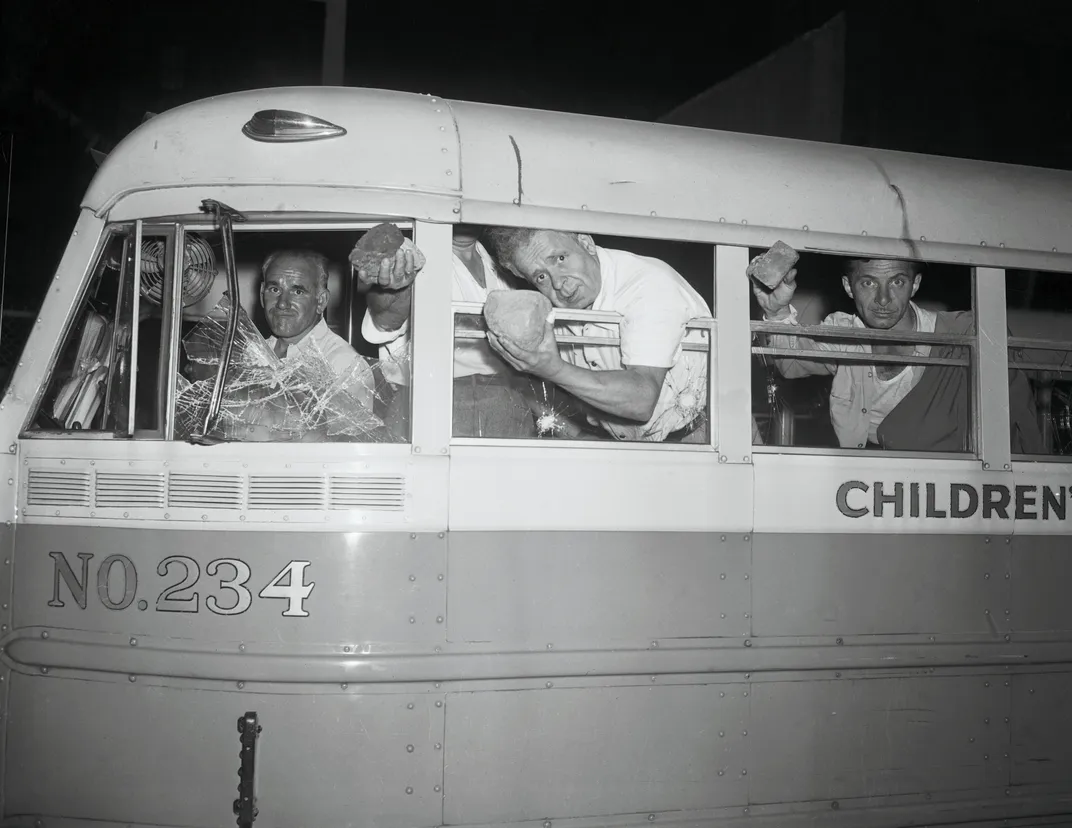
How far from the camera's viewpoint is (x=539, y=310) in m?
2.95

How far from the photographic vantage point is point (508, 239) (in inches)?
129

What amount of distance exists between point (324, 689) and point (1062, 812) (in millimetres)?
2843

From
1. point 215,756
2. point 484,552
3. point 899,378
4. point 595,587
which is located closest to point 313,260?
point 484,552

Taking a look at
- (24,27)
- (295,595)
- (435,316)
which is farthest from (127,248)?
(24,27)

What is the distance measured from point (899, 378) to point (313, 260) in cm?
240

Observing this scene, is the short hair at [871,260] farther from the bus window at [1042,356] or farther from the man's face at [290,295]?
the man's face at [290,295]

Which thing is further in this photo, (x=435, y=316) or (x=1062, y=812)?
(x=1062, y=812)

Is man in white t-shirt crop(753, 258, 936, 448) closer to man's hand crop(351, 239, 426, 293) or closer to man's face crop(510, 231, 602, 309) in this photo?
man's face crop(510, 231, 602, 309)

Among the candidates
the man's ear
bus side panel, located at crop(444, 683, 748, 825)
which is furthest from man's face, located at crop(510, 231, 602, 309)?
bus side panel, located at crop(444, 683, 748, 825)

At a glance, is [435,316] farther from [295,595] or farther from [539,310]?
[295,595]

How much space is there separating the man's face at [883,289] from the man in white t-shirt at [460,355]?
4.74 ft

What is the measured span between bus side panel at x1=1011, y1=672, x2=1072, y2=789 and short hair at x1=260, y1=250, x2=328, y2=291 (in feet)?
10.2

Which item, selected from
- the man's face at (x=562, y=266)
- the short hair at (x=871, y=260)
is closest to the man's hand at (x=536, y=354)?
the man's face at (x=562, y=266)

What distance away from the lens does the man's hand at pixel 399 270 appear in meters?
2.95
